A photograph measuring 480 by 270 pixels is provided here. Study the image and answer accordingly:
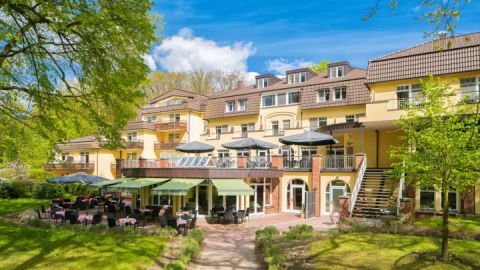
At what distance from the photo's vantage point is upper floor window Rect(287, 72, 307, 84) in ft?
120

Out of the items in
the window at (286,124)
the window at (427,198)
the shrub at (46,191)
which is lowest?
the shrub at (46,191)

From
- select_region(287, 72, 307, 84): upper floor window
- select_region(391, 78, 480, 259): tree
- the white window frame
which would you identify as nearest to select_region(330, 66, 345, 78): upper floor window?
select_region(287, 72, 307, 84): upper floor window

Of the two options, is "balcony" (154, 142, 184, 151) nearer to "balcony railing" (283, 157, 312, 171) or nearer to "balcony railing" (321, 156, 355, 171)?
"balcony railing" (283, 157, 312, 171)

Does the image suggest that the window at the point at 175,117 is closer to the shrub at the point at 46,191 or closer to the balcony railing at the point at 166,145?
the balcony railing at the point at 166,145

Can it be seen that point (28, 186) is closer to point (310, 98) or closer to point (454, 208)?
point (310, 98)

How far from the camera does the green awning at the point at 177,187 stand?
64.0 feet

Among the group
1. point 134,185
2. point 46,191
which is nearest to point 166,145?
point 46,191

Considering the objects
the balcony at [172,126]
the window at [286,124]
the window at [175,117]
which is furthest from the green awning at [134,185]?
the window at [175,117]

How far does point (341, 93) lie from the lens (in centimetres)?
3197

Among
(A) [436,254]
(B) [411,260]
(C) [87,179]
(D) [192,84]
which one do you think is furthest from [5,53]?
(D) [192,84]

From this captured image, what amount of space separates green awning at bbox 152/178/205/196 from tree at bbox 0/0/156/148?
6.61 m

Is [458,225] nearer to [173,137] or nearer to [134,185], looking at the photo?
[134,185]

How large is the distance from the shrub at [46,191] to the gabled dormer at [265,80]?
2220cm

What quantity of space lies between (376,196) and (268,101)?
56.4 ft
